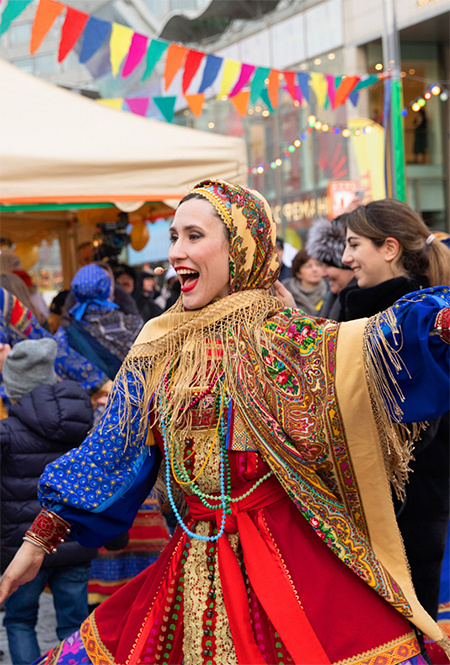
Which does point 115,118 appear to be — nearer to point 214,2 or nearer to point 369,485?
point 369,485

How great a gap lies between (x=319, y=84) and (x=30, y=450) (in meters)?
5.45

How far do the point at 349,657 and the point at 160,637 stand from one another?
1.50ft

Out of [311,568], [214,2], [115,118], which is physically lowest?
[311,568]

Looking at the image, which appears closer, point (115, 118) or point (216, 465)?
point (216, 465)

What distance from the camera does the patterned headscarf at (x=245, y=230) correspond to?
2018 millimetres

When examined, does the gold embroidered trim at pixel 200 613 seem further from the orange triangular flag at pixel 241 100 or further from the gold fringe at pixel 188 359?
the orange triangular flag at pixel 241 100

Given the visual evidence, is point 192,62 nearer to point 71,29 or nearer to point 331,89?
point 71,29

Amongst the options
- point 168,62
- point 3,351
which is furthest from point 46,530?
point 168,62

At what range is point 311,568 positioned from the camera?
183 centimetres

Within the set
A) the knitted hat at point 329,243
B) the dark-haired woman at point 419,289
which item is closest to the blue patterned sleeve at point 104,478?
the dark-haired woman at point 419,289

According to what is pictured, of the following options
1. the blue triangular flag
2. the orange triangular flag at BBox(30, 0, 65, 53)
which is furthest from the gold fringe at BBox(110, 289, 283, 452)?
the blue triangular flag

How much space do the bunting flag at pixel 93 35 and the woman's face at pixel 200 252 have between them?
4257 mm

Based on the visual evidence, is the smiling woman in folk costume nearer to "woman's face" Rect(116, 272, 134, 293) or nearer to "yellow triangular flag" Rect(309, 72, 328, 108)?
"woman's face" Rect(116, 272, 134, 293)

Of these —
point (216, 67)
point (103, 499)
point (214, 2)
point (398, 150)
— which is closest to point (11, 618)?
point (103, 499)
